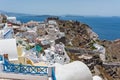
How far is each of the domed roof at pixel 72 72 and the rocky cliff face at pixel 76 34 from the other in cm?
6604

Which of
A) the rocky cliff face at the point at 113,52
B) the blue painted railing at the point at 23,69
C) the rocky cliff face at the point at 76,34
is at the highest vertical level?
the blue painted railing at the point at 23,69

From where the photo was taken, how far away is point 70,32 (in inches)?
3917

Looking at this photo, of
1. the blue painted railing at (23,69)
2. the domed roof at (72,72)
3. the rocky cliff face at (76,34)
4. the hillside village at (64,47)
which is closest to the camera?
the blue painted railing at (23,69)

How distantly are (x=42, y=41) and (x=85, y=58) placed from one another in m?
8.31

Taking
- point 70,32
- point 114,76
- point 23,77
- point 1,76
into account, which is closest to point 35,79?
point 23,77

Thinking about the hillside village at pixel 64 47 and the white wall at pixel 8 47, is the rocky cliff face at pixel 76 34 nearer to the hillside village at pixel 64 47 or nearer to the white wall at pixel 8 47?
the hillside village at pixel 64 47


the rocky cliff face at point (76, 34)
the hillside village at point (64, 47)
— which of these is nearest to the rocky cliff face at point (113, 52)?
the hillside village at point (64, 47)

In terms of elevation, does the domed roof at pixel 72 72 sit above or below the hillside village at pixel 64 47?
above

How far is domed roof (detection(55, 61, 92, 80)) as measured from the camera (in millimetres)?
13275

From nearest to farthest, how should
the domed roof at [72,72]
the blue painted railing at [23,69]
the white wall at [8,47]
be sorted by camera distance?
the blue painted railing at [23,69]
the domed roof at [72,72]
the white wall at [8,47]

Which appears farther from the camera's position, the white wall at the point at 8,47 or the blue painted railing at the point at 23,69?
the white wall at the point at 8,47

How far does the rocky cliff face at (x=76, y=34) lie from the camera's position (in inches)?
3516

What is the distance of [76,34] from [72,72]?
8742cm

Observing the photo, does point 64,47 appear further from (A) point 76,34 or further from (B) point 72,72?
(B) point 72,72
